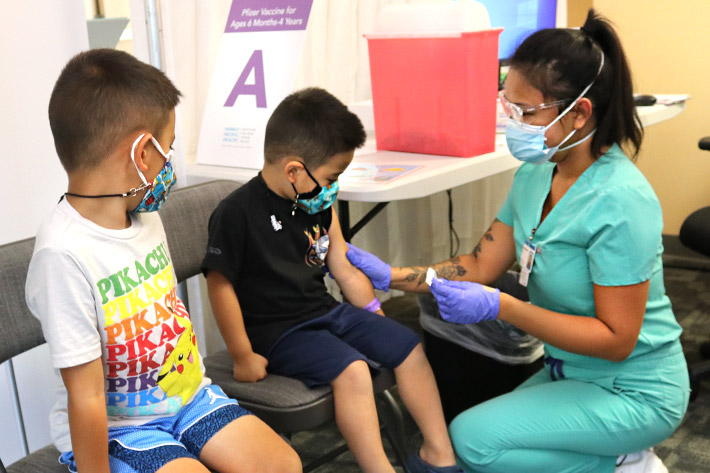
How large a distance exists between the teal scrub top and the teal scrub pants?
0.15 feet

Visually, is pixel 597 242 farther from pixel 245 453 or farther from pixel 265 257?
pixel 245 453

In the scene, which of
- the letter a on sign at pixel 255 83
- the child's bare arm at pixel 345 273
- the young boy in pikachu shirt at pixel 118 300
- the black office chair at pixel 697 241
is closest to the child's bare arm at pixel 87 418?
the young boy in pikachu shirt at pixel 118 300

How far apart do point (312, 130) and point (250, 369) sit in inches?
20.2

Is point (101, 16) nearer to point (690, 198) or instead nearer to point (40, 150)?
point (40, 150)

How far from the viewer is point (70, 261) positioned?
1.16 meters

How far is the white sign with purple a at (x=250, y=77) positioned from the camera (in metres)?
2.01

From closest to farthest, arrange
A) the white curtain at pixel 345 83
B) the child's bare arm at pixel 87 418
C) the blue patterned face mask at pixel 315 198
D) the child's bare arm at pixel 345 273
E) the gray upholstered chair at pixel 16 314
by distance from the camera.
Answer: the child's bare arm at pixel 87 418
the gray upholstered chair at pixel 16 314
the blue patterned face mask at pixel 315 198
the child's bare arm at pixel 345 273
the white curtain at pixel 345 83

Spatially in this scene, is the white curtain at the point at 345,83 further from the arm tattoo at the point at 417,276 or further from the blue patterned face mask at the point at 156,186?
the blue patterned face mask at the point at 156,186

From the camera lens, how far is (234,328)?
1.55 m

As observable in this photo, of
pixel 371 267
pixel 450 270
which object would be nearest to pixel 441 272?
pixel 450 270

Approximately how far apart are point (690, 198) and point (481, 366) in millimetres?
2243

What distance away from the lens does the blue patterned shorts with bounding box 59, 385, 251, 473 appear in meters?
1.19

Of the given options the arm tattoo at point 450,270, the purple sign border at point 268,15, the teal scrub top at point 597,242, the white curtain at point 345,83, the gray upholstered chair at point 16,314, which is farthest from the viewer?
the white curtain at point 345,83

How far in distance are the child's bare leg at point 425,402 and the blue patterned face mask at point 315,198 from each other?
0.37m
